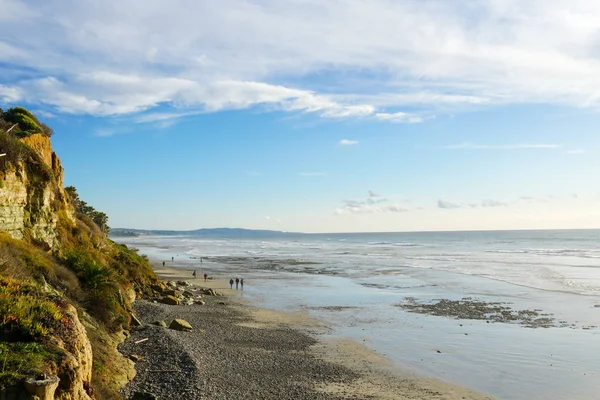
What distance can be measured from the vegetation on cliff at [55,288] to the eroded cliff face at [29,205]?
9cm

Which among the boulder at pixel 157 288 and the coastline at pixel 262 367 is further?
the boulder at pixel 157 288

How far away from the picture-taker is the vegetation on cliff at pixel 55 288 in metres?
9.41

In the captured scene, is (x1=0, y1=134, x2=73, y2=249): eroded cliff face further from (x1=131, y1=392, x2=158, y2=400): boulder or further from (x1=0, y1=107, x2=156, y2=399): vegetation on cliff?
(x1=131, y1=392, x2=158, y2=400): boulder

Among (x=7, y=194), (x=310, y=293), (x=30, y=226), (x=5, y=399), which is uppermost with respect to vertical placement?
(x=7, y=194)

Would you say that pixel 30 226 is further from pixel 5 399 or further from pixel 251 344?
pixel 5 399

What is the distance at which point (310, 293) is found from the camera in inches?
1617

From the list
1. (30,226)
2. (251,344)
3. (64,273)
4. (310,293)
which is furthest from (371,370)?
(310,293)

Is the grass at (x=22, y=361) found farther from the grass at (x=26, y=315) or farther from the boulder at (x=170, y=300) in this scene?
the boulder at (x=170, y=300)

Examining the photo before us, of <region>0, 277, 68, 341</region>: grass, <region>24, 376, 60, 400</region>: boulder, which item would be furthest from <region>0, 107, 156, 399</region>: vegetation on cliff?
<region>24, 376, 60, 400</region>: boulder

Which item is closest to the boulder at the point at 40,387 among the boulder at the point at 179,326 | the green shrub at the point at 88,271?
the green shrub at the point at 88,271

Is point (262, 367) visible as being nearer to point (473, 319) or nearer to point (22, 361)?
point (22, 361)

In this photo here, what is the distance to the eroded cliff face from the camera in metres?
19.7

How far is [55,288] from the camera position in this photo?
17234 mm

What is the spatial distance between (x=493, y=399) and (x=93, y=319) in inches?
587
